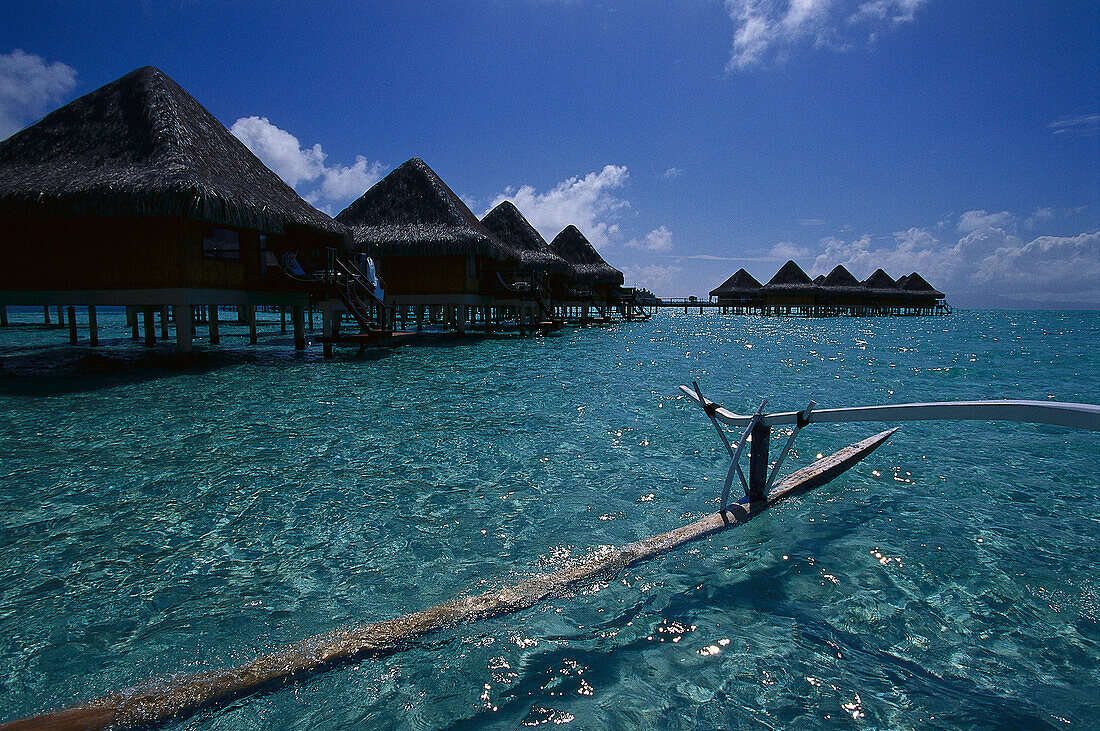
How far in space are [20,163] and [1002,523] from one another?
16.8 meters

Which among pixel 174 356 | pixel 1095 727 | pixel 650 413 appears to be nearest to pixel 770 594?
pixel 1095 727

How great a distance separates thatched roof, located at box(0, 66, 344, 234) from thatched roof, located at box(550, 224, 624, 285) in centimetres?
2142

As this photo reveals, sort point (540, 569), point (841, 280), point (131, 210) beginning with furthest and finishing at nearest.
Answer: point (841, 280), point (131, 210), point (540, 569)

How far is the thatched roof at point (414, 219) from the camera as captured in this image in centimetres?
1725

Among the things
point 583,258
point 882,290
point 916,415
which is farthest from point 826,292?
point 916,415

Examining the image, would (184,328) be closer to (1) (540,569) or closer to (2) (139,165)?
(2) (139,165)

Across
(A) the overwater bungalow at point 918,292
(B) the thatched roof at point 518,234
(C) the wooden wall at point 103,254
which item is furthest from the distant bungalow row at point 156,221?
(A) the overwater bungalow at point 918,292

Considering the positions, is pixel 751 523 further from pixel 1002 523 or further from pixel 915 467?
pixel 915 467

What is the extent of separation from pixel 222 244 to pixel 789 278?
175 feet

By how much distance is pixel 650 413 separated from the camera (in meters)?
7.77

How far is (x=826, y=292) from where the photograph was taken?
2140 inches

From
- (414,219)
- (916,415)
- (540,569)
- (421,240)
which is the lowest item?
(540,569)

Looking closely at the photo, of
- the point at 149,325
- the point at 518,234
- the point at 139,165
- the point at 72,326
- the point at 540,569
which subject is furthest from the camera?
the point at 518,234

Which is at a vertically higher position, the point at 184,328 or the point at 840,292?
the point at 840,292
